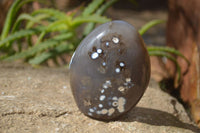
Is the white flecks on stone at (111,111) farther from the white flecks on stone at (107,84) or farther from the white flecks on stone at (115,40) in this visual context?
the white flecks on stone at (115,40)

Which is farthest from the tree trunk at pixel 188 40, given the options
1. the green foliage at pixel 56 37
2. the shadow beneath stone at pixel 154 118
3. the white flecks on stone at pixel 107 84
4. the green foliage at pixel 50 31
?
the white flecks on stone at pixel 107 84

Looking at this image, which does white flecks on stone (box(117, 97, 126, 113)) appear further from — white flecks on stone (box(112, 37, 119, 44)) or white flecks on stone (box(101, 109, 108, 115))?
white flecks on stone (box(112, 37, 119, 44))

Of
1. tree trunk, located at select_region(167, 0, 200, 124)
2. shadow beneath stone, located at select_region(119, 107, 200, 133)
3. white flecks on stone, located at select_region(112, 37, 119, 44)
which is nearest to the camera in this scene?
white flecks on stone, located at select_region(112, 37, 119, 44)

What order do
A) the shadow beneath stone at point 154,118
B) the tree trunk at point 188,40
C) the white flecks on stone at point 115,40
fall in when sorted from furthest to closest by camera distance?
the tree trunk at point 188,40 → the shadow beneath stone at point 154,118 → the white flecks on stone at point 115,40

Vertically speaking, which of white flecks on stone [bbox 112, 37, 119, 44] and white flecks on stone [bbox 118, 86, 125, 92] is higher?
white flecks on stone [bbox 112, 37, 119, 44]

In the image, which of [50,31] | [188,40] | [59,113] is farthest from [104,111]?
[188,40]

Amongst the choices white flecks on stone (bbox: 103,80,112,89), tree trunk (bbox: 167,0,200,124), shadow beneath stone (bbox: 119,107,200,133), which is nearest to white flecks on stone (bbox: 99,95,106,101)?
white flecks on stone (bbox: 103,80,112,89)

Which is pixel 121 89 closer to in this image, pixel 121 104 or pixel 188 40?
pixel 121 104
